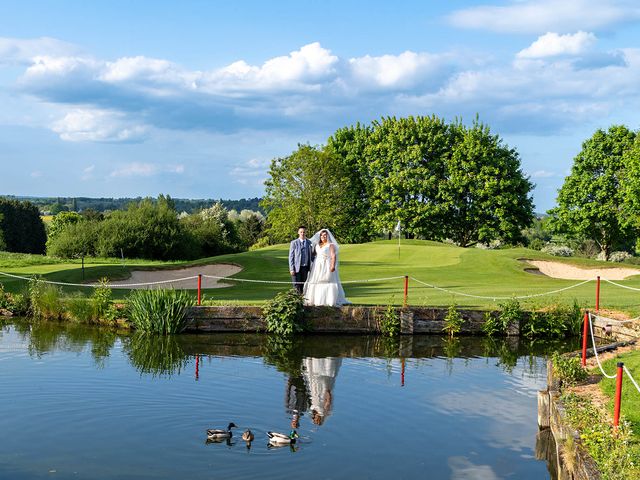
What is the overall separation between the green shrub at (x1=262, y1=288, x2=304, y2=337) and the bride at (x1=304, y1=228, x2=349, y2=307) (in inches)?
24.3

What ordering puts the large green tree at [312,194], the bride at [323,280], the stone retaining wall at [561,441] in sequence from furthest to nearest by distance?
the large green tree at [312,194]
the bride at [323,280]
the stone retaining wall at [561,441]

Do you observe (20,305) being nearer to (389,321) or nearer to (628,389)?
(389,321)

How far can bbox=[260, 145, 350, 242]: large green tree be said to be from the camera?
5859 cm

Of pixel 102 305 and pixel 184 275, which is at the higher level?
pixel 184 275

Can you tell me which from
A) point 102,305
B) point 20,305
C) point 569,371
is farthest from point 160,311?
point 569,371

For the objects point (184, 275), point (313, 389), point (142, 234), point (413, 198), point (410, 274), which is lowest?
point (313, 389)

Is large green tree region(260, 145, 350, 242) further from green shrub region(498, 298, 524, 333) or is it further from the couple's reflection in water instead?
the couple's reflection in water

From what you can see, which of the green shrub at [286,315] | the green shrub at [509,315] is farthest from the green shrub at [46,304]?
the green shrub at [509,315]

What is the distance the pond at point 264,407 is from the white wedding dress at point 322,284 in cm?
150

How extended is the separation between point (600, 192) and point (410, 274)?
25966 mm

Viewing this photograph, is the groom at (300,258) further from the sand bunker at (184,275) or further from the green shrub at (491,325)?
the sand bunker at (184,275)

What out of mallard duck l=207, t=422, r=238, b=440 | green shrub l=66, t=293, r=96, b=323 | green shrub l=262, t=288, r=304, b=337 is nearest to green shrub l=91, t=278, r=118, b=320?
green shrub l=66, t=293, r=96, b=323

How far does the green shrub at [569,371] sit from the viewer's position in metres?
12.6

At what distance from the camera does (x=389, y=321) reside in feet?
66.1
